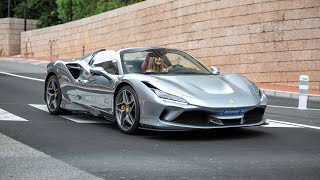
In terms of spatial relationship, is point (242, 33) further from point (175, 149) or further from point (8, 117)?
point (175, 149)

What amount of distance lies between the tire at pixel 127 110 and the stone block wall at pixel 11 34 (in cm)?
4593

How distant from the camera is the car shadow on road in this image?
7879 mm

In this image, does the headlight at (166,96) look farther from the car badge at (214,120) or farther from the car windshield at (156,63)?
the car windshield at (156,63)

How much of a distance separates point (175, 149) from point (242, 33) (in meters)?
16.2

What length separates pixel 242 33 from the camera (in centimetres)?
2270

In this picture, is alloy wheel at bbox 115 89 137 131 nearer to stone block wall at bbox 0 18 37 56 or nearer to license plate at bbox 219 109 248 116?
license plate at bbox 219 109 248 116

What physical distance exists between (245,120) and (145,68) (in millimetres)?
1615

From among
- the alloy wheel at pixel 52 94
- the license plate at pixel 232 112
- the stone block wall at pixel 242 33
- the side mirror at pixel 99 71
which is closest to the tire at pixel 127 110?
the side mirror at pixel 99 71

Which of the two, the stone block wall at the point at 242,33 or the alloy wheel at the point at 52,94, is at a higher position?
the stone block wall at the point at 242,33

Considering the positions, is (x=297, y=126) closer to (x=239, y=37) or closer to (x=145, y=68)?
(x=145, y=68)

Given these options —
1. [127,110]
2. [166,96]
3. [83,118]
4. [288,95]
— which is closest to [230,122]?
[166,96]

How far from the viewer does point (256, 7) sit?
22328 mm

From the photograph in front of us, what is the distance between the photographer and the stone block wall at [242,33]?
2028 cm

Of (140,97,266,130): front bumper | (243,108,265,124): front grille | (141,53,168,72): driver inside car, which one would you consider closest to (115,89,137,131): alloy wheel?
(140,97,266,130): front bumper
